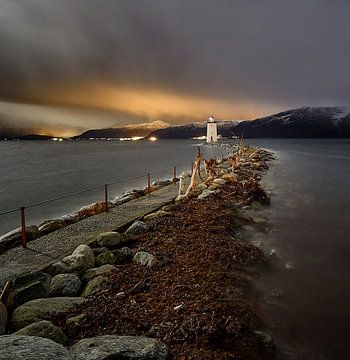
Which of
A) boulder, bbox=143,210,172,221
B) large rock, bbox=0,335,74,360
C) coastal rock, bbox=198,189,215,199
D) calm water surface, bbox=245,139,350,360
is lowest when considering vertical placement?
calm water surface, bbox=245,139,350,360

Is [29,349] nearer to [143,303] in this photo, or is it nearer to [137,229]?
[143,303]

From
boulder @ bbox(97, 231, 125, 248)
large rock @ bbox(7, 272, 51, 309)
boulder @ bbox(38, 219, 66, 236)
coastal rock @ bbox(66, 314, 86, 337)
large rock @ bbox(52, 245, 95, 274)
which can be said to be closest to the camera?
coastal rock @ bbox(66, 314, 86, 337)

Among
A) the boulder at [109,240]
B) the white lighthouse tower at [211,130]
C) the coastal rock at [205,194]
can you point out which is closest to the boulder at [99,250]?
the boulder at [109,240]

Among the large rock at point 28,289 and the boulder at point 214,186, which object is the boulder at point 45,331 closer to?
the large rock at point 28,289

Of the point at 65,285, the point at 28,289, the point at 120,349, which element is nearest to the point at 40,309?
the point at 28,289

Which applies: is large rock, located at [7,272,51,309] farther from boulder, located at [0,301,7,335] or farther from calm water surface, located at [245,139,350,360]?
calm water surface, located at [245,139,350,360]

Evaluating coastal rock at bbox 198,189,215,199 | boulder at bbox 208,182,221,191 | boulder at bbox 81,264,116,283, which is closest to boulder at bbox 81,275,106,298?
boulder at bbox 81,264,116,283

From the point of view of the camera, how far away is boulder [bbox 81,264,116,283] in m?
8.06

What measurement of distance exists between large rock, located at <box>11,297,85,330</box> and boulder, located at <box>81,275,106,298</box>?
1.22 ft

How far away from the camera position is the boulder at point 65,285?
7328 mm

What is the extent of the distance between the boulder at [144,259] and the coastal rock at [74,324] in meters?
2.80

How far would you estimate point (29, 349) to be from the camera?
399 cm

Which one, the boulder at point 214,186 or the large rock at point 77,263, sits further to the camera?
the boulder at point 214,186

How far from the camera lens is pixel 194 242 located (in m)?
10.7
